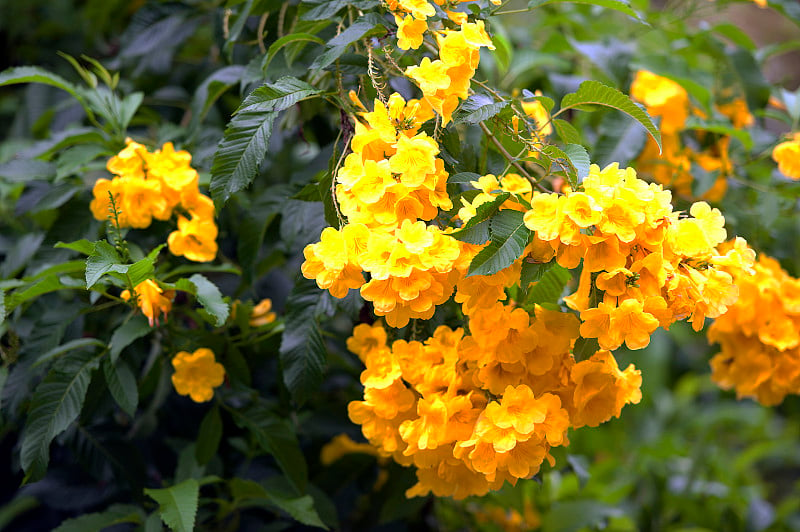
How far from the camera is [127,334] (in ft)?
3.35

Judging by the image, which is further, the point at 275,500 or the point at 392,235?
the point at 275,500

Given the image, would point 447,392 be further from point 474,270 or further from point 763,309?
point 763,309

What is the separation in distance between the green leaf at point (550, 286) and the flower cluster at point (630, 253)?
10 centimetres

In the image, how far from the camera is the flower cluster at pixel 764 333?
1.13 metres

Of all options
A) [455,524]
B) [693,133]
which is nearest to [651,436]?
[455,524]

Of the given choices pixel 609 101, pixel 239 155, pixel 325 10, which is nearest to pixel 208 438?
pixel 239 155

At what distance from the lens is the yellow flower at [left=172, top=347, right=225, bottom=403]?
1064 mm

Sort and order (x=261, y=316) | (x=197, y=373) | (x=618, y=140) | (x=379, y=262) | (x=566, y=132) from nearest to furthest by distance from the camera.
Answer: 1. (x=379, y=262)
2. (x=566, y=132)
3. (x=197, y=373)
4. (x=261, y=316)
5. (x=618, y=140)

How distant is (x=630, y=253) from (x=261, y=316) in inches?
27.8

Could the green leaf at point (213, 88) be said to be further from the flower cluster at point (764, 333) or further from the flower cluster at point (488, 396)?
the flower cluster at point (764, 333)

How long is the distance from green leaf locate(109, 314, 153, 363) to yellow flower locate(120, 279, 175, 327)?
0.02 meters

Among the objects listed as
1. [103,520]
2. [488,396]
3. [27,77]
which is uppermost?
[27,77]

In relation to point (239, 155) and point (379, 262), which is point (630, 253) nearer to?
point (379, 262)

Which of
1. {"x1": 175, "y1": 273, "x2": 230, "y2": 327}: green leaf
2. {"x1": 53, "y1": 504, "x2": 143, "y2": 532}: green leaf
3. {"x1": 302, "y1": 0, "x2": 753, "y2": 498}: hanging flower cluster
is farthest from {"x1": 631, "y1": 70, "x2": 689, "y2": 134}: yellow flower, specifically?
{"x1": 53, "y1": 504, "x2": 143, "y2": 532}: green leaf
